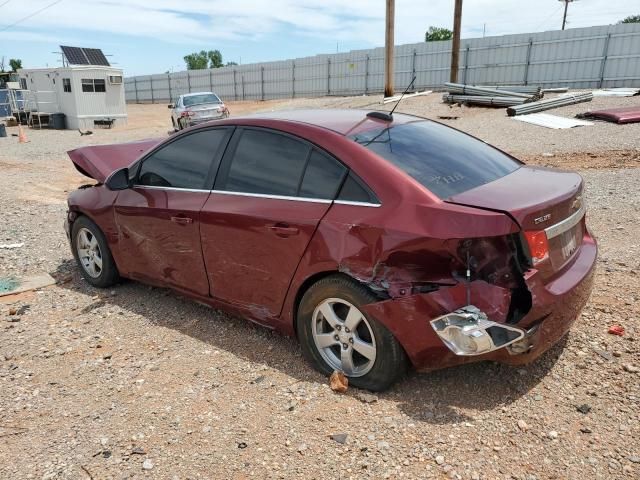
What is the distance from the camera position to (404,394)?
9.81 feet

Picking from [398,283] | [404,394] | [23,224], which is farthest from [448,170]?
[23,224]

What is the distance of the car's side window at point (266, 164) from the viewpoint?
3.27 meters

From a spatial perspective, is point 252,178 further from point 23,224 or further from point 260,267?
point 23,224

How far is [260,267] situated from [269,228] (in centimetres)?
29

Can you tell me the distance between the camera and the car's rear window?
9.67ft

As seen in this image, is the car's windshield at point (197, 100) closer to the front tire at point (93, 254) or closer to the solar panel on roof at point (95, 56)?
the solar panel on roof at point (95, 56)

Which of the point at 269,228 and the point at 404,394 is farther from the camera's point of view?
the point at 269,228

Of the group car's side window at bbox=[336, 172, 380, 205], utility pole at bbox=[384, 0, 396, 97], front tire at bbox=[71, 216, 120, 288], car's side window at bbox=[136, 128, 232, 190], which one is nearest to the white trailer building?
utility pole at bbox=[384, 0, 396, 97]

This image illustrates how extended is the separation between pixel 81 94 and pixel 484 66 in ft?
69.1

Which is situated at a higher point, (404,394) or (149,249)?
(149,249)

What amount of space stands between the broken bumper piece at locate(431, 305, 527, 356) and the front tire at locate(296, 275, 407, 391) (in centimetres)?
35

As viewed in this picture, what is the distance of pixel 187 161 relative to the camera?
3.93 metres

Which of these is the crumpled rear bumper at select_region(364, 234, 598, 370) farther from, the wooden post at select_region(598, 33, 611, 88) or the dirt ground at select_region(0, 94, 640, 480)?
the wooden post at select_region(598, 33, 611, 88)

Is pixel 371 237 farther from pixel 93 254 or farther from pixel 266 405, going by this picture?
pixel 93 254
